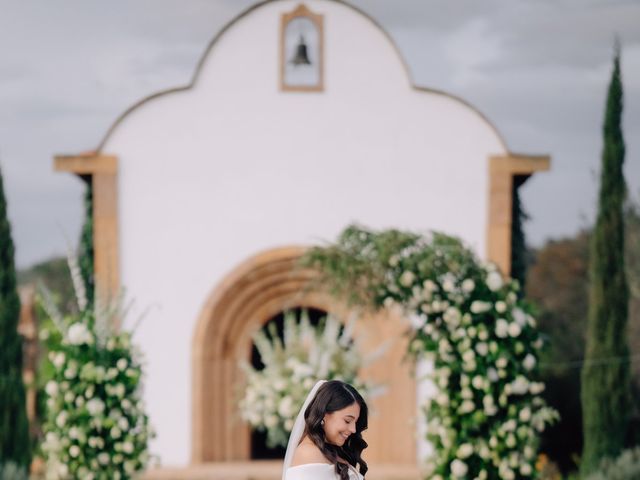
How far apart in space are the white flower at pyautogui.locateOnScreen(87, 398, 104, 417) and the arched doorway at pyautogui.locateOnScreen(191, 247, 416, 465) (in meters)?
3.32

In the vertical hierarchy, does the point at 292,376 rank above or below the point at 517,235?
below

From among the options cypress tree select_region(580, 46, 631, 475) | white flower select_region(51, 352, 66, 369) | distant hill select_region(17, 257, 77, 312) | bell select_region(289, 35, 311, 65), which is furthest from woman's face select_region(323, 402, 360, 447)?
distant hill select_region(17, 257, 77, 312)

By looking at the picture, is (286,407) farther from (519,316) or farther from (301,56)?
(301,56)

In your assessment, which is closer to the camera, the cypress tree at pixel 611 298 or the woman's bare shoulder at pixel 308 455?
the woman's bare shoulder at pixel 308 455

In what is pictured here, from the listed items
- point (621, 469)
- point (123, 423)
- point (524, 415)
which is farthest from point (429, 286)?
point (621, 469)

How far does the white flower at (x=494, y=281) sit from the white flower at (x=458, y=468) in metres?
1.43

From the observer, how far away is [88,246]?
1330 cm

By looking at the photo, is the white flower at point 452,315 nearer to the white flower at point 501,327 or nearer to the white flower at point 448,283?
the white flower at point 448,283

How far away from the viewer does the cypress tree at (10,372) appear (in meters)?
12.4

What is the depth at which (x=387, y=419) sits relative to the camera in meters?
13.3

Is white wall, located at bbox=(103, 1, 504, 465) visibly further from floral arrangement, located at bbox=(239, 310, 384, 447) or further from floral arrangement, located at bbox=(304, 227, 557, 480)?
floral arrangement, located at bbox=(304, 227, 557, 480)

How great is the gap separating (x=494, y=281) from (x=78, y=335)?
3393 millimetres

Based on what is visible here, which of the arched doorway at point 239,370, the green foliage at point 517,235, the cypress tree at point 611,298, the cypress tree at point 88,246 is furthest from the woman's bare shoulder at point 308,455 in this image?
the cypress tree at point 611,298

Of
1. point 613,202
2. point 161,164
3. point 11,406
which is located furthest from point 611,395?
point 11,406
